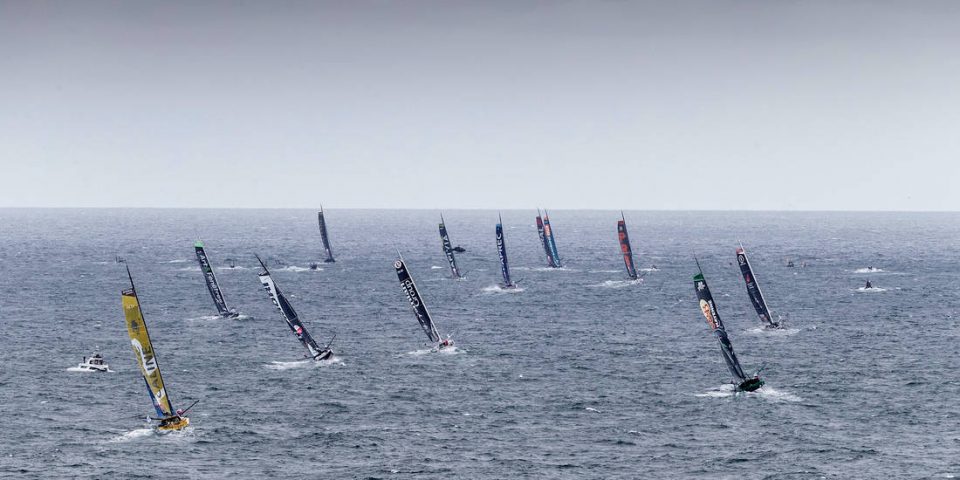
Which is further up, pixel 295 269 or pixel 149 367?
pixel 149 367

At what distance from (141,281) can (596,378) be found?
103288 mm

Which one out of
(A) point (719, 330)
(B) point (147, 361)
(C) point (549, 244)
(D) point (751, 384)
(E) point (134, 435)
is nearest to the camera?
(E) point (134, 435)

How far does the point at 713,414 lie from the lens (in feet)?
249

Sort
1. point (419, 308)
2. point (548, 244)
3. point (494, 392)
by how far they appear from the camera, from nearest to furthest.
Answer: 1. point (494, 392)
2. point (419, 308)
3. point (548, 244)

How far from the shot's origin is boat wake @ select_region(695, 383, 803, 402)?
80562 millimetres

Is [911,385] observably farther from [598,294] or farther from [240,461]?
[598,294]

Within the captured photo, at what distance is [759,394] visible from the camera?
268ft

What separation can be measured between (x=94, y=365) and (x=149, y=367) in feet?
66.0

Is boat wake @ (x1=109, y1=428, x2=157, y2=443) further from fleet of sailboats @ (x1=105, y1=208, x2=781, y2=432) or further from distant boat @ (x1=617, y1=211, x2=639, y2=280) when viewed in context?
distant boat @ (x1=617, y1=211, x2=639, y2=280)

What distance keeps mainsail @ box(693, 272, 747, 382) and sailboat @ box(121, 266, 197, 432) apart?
133 ft

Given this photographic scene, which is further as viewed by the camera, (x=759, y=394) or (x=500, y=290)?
(x=500, y=290)

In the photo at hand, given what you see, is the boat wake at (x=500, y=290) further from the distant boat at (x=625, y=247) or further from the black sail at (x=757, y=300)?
the black sail at (x=757, y=300)

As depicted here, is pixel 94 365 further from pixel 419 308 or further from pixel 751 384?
pixel 751 384

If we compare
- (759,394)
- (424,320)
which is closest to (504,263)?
(424,320)
